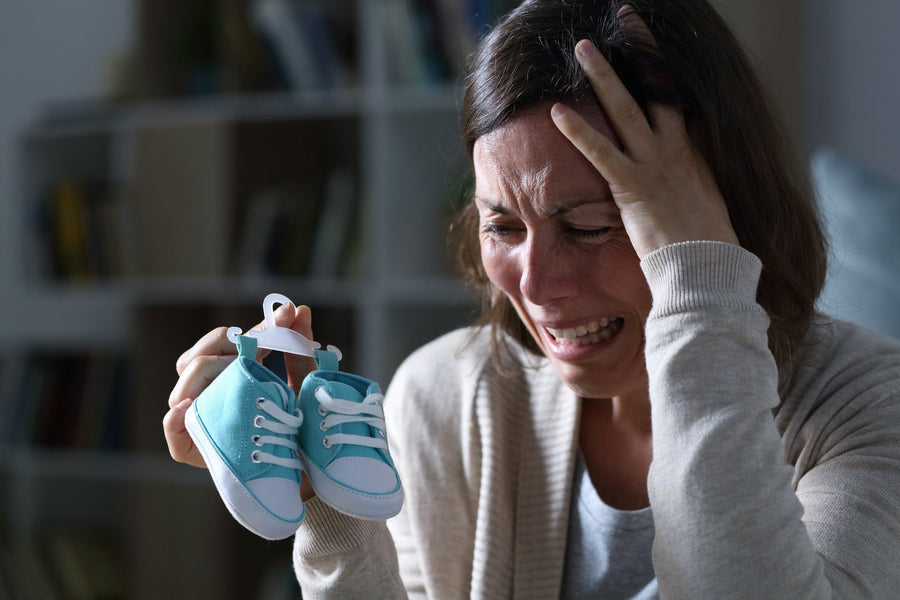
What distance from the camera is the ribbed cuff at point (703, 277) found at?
90cm

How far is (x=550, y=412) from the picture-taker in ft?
4.20

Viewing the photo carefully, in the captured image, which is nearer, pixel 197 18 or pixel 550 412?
pixel 550 412

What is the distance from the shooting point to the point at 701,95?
38.6 inches

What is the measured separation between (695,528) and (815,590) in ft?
0.37

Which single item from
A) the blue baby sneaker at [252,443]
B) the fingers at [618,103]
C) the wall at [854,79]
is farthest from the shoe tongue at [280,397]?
the wall at [854,79]

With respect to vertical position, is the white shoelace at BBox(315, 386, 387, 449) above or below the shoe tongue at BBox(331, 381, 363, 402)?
below

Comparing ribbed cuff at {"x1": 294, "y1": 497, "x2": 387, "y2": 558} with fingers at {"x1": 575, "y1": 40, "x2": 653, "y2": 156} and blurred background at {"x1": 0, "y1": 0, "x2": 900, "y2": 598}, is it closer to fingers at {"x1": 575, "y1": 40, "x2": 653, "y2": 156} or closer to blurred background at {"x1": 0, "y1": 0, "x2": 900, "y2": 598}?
fingers at {"x1": 575, "y1": 40, "x2": 653, "y2": 156}

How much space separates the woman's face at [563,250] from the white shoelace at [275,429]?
297mm

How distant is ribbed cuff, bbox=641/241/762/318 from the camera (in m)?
0.90

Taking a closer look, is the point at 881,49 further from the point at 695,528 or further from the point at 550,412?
the point at 695,528

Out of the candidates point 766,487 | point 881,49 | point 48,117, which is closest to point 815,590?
point 766,487

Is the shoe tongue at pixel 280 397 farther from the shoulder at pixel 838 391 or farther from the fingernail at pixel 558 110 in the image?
the shoulder at pixel 838 391

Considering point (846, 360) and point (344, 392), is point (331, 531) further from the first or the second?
point (846, 360)

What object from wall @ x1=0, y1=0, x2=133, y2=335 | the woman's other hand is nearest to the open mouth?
the woman's other hand
